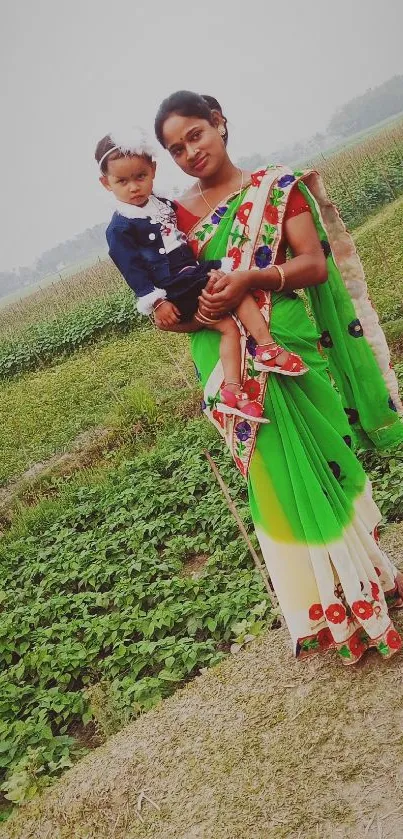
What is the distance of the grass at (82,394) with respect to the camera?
775 cm

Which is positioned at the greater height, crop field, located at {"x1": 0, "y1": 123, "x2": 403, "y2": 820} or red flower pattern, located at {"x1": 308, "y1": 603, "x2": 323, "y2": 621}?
red flower pattern, located at {"x1": 308, "y1": 603, "x2": 323, "y2": 621}

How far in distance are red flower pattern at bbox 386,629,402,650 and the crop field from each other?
87 centimetres

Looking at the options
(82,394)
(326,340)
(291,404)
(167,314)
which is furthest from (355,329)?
(82,394)

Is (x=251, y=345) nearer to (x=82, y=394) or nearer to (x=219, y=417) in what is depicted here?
(x=219, y=417)

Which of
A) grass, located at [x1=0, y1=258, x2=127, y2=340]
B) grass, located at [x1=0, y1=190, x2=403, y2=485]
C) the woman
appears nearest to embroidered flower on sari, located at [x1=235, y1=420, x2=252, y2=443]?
the woman

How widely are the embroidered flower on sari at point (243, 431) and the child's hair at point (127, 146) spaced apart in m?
0.81

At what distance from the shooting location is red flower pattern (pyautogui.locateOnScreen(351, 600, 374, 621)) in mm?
2006

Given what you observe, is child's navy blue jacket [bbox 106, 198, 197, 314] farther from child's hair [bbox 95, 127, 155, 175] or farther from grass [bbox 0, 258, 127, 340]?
grass [bbox 0, 258, 127, 340]

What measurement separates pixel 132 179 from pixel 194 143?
0.67 ft

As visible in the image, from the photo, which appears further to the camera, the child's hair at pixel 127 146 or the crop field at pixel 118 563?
the crop field at pixel 118 563

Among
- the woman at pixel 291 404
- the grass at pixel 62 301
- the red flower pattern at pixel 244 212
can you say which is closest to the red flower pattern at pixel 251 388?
the woman at pixel 291 404

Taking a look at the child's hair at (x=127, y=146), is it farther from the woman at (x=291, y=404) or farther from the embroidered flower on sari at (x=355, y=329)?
the embroidered flower on sari at (x=355, y=329)

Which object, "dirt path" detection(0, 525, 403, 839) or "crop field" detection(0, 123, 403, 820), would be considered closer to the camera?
"dirt path" detection(0, 525, 403, 839)

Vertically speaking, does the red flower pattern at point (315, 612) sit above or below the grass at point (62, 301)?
below
